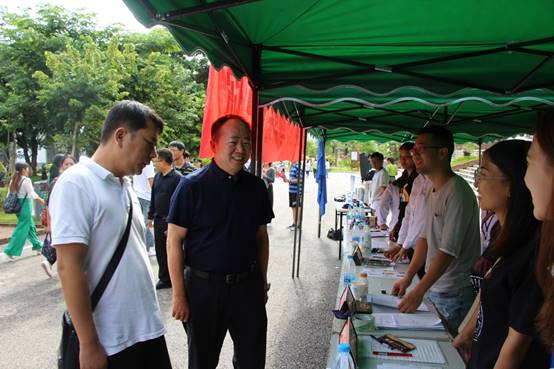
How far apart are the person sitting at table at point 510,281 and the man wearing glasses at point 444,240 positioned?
2.30 ft

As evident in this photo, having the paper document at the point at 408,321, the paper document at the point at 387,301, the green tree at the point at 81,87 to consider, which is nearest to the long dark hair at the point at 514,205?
the paper document at the point at 408,321

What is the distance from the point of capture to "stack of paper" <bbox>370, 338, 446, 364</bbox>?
172cm

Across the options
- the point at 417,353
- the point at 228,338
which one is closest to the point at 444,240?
the point at 417,353

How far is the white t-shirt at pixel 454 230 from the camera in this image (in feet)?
7.64

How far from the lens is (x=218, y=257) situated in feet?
7.06

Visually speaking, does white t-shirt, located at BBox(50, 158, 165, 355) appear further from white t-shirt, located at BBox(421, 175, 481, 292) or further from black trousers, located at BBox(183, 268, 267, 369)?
white t-shirt, located at BBox(421, 175, 481, 292)

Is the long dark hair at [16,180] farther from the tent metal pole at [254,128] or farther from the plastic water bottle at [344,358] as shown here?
the plastic water bottle at [344,358]

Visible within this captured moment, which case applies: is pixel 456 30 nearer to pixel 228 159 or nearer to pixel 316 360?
pixel 228 159

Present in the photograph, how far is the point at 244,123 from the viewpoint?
7.63 ft

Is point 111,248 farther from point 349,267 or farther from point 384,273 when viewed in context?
point 384,273

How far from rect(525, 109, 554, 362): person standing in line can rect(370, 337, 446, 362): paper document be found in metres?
0.62

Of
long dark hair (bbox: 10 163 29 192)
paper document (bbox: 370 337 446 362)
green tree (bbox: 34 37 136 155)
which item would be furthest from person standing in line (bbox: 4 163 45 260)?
green tree (bbox: 34 37 136 155)

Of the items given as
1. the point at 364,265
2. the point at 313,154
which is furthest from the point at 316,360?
the point at 313,154

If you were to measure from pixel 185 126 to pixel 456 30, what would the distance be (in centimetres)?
1625
